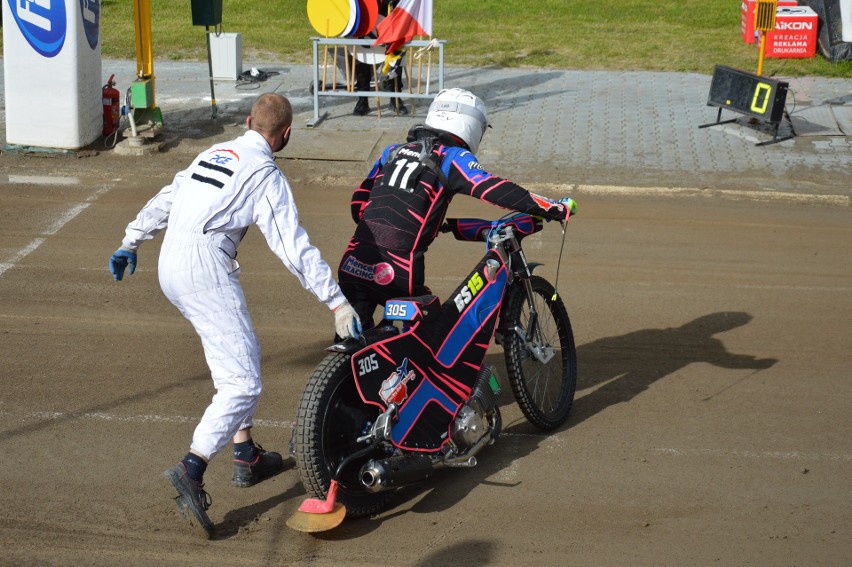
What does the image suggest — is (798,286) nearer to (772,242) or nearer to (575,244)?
(772,242)

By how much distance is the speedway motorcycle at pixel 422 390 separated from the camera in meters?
4.79

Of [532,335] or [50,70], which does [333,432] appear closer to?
[532,335]

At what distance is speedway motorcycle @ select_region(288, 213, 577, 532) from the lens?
4793 mm

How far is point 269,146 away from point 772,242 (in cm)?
609

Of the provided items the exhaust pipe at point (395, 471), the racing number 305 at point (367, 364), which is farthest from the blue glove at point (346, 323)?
the exhaust pipe at point (395, 471)

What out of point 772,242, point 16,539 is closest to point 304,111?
point 772,242

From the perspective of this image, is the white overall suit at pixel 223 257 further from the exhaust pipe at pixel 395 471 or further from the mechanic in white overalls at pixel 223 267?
the exhaust pipe at pixel 395 471

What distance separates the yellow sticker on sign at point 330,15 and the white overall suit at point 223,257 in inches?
351

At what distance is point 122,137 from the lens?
13.1m

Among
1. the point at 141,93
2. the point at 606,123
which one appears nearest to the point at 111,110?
the point at 141,93

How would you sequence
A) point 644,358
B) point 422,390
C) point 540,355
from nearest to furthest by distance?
1. point 422,390
2. point 540,355
3. point 644,358

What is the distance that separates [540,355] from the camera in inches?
233

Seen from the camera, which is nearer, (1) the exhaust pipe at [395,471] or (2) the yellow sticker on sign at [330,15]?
(1) the exhaust pipe at [395,471]

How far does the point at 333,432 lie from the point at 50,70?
29.1 feet
